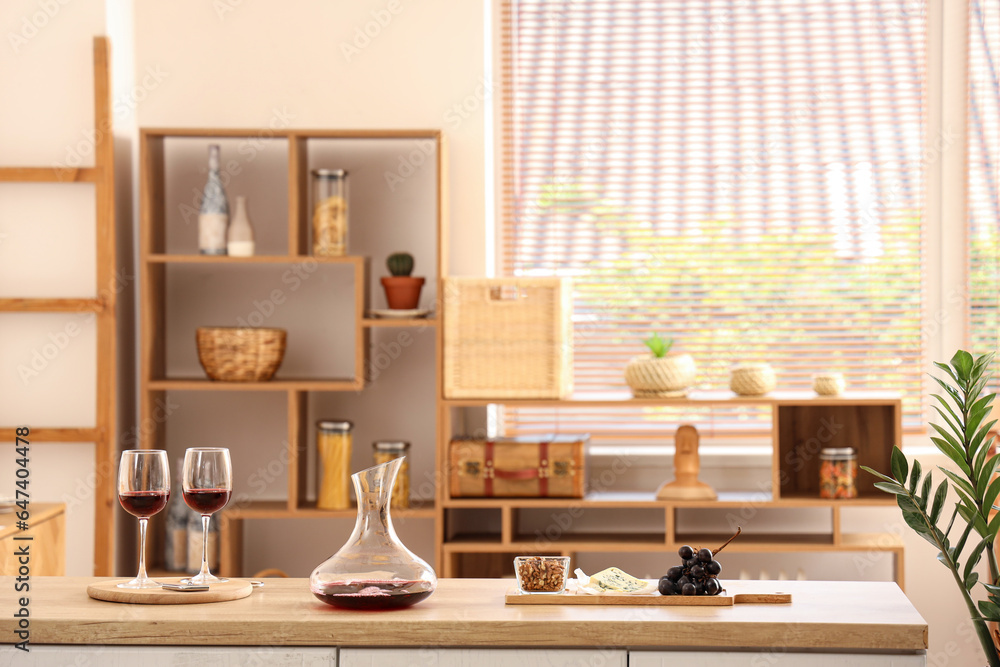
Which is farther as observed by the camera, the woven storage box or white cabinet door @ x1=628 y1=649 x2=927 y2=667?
the woven storage box

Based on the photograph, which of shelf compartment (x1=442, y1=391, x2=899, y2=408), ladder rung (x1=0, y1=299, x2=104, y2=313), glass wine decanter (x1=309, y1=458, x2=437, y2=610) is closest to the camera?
glass wine decanter (x1=309, y1=458, x2=437, y2=610)

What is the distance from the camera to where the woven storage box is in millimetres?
3432

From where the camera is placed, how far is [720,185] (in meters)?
3.96

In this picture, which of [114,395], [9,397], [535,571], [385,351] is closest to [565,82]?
[385,351]

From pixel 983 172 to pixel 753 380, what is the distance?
134cm

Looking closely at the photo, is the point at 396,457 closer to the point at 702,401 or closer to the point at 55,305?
the point at 702,401

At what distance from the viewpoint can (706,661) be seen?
1578 millimetres

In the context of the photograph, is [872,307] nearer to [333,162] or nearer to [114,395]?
[333,162]

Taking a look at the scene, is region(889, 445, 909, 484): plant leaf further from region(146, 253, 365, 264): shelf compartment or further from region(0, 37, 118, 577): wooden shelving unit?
region(0, 37, 118, 577): wooden shelving unit

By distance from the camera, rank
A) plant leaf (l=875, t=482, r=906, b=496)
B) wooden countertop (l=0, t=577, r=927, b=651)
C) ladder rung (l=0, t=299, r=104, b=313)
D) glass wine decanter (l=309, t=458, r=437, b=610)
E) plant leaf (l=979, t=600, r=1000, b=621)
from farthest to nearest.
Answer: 1. ladder rung (l=0, t=299, r=104, b=313)
2. plant leaf (l=875, t=482, r=906, b=496)
3. plant leaf (l=979, t=600, r=1000, b=621)
4. glass wine decanter (l=309, t=458, r=437, b=610)
5. wooden countertop (l=0, t=577, r=927, b=651)

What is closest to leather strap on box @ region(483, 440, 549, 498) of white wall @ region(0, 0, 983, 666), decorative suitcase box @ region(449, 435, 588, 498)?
decorative suitcase box @ region(449, 435, 588, 498)

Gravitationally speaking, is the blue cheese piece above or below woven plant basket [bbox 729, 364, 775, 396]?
below

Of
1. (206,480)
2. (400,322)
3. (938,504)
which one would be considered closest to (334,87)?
(400,322)

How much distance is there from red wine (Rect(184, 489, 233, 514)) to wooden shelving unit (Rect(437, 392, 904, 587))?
68.0 inches
